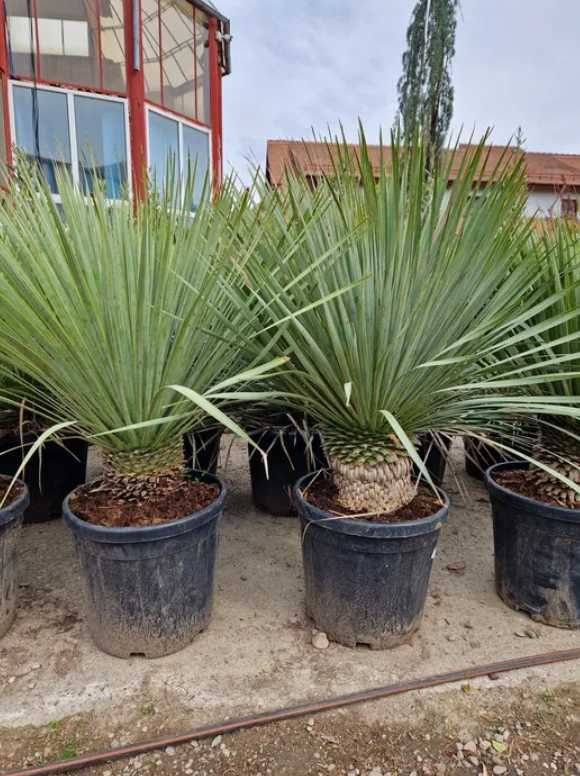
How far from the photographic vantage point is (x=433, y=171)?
4.14ft

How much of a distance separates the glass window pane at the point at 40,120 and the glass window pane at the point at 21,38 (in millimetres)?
204

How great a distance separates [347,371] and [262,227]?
466mm

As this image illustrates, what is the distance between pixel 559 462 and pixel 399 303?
0.84 m

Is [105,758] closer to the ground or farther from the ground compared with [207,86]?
closer to the ground

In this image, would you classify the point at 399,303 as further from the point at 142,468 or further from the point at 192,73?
the point at 192,73

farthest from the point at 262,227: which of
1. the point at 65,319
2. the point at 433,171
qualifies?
the point at 65,319

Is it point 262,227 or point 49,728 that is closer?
point 49,728

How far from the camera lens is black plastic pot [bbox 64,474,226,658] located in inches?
51.7

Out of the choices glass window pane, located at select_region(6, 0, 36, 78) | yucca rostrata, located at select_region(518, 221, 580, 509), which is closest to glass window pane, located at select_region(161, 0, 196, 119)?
glass window pane, located at select_region(6, 0, 36, 78)

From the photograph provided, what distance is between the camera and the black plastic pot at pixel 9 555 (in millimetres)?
1422

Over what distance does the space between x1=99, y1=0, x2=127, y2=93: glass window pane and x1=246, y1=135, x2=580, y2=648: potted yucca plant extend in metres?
5.22

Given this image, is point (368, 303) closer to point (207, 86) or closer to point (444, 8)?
point (207, 86)

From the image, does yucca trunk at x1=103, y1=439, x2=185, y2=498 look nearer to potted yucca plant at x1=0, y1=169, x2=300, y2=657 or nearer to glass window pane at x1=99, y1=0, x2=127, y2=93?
potted yucca plant at x1=0, y1=169, x2=300, y2=657

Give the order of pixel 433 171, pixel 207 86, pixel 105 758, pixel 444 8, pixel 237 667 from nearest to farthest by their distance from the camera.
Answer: pixel 105 758
pixel 433 171
pixel 237 667
pixel 207 86
pixel 444 8
